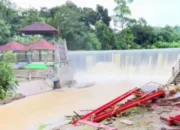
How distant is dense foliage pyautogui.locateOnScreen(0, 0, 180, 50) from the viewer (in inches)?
883

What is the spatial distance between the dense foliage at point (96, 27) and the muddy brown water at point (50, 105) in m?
8.19

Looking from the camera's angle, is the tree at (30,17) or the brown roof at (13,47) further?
the tree at (30,17)

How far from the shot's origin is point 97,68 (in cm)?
1952

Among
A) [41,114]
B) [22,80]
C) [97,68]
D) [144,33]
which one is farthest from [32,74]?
[144,33]

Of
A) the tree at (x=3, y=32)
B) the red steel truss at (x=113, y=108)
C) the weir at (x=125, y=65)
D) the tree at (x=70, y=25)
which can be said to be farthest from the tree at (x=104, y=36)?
the red steel truss at (x=113, y=108)

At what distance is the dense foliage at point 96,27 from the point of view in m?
22.4

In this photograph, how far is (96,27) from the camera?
2380 centimetres

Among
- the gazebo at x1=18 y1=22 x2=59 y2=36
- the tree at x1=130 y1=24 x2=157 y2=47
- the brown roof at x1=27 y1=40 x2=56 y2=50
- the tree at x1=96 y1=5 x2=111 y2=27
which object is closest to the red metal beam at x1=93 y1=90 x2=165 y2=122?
the brown roof at x1=27 y1=40 x2=56 y2=50

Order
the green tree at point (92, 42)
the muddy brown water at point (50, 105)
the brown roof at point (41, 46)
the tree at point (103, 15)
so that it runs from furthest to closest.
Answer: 1. the tree at point (103, 15)
2. the green tree at point (92, 42)
3. the brown roof at point (41, 46)
4. the muddy brown water at point (50, 105)

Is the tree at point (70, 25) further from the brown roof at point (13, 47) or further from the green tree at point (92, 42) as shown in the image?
the brown roof at point (13, 47)

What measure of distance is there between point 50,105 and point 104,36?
13.1 meters

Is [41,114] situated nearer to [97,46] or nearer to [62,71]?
[62,71]

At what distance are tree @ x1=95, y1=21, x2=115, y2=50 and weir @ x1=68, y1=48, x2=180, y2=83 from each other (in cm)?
420

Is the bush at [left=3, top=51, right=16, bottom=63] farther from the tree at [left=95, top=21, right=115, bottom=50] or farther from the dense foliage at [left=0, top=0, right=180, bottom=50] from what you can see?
Result: the tree at [left=95, top=21, right=115, bottom=50]
